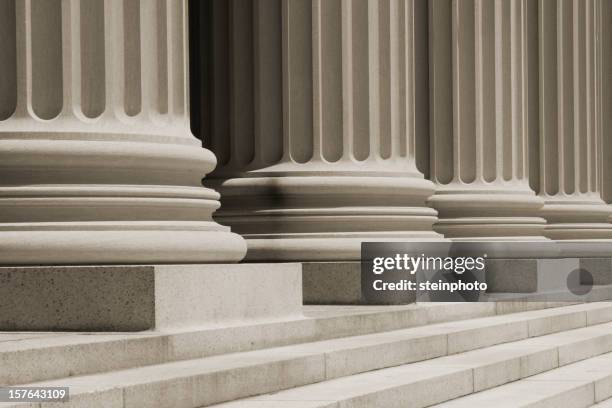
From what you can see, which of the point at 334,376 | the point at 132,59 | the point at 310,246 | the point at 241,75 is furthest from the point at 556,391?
the point at 241,75

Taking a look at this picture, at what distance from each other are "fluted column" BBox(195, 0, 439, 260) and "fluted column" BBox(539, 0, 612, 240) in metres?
23.1

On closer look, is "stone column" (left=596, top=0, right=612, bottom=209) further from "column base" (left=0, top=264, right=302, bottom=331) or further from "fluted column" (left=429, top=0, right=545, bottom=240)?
"column base" (left=0, top=264, right=302, bottom=331)

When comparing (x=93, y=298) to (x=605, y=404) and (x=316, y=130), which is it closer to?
(x=605, y=404)

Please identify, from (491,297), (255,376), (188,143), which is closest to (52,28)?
(188,143)

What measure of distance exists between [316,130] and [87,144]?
529 inches

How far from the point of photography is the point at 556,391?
3356 cm

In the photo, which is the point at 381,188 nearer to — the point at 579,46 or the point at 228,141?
the point at 228,141

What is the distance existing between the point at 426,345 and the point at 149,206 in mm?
8838

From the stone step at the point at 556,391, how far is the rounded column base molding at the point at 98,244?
6.68 metres

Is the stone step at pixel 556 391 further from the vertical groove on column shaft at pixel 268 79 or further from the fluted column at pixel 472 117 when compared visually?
the fluted column at pixel 472 117

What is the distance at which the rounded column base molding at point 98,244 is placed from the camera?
95.5 ft

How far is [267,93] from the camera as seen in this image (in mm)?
43156

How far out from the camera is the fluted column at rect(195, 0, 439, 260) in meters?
42.0

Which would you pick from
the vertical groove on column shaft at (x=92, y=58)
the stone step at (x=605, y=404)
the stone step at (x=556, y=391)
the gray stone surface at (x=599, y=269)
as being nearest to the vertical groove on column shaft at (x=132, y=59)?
the vertical groove on column shaft at (x=92, y=58)
